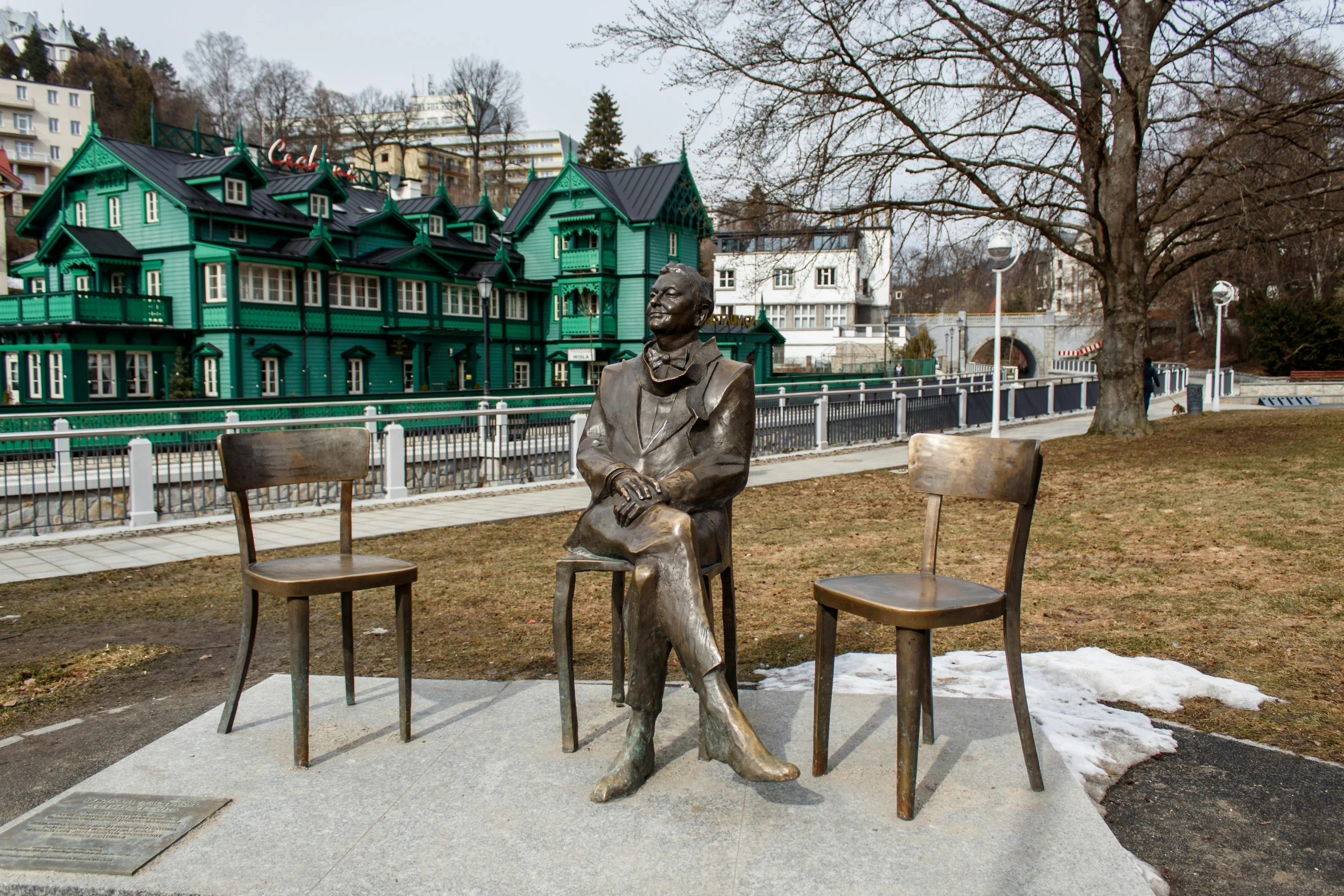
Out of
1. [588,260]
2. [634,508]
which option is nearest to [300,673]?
[634,508]

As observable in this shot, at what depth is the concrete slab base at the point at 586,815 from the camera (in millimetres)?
2857

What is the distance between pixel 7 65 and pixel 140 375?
7012cm

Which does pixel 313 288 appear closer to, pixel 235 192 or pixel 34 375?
pixel 235 192

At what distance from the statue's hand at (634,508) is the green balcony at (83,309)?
2842 centimetres

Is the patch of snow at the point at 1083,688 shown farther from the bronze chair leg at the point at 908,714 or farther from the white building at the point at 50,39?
the white building at the point at 50,39

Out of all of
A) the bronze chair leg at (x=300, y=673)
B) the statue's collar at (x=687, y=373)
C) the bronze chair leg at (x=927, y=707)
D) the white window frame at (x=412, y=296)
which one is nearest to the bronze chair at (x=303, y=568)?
the bronze chair leg at (x=300, y=673)

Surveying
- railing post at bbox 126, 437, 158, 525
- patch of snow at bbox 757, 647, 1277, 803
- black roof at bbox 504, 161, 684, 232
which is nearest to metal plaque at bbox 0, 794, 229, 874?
patch of snow at bbox 757, 647, 1277, 803

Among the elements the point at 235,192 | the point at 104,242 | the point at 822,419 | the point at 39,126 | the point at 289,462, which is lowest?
the point at 822,419

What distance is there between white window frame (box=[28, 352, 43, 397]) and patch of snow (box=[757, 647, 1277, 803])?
2968 cm

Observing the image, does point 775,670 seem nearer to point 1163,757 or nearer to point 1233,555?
point 1163,757

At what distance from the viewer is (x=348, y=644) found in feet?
14.2

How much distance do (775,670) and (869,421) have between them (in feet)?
50.8

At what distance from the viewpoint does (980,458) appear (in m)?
3.74

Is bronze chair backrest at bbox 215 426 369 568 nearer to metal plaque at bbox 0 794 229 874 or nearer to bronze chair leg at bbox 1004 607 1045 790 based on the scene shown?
metal plaque at bbox 0 794 229 874
